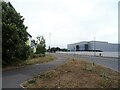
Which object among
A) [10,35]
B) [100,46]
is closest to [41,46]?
[10,35]

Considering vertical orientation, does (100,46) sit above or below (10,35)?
below

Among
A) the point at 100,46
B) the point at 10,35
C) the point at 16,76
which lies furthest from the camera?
the point at 100,46

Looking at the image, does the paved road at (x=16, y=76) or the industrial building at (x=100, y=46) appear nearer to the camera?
the paved road at (x=16, y=76)

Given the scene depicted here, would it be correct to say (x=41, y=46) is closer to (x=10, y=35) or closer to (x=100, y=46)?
(x=10, y=35)

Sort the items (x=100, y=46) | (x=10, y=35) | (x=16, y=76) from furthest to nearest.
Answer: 1. (x=100, y=46)
2. (x=10, y=35)
3. (x=16, y=76)

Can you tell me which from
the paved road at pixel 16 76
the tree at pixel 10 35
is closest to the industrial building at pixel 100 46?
the tree at pixel 10 35

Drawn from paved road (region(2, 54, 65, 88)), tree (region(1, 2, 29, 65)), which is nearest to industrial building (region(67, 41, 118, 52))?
tree (region(1, 2, 29, 65))

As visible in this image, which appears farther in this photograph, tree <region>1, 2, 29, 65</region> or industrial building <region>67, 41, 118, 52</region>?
industrial building <region>67, 41, 118, 52</region>

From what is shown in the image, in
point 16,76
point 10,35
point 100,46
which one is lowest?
point 16,76

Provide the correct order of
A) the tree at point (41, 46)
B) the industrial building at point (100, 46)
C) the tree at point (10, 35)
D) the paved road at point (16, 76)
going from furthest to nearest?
the industrial building at point (100, 46) → the tree at point (41, 46) → the tree at point (10, 35) → the paved road at point (16, 76)

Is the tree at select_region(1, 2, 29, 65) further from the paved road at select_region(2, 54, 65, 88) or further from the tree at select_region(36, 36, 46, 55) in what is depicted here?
the tree at select_region(36, 36, 46, 55)

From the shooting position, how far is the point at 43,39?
211 feet

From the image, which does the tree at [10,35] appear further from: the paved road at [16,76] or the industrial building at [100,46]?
the industrial building at [100,46]

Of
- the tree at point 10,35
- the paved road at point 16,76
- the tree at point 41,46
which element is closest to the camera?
the paved road at point 16,76
